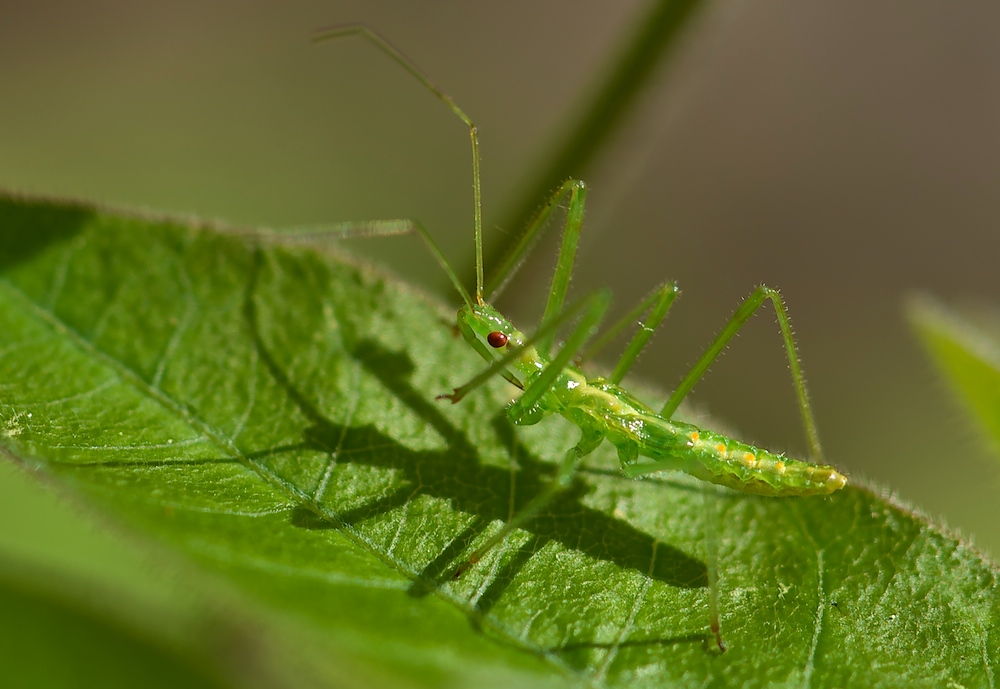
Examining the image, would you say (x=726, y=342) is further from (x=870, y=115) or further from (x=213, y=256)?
(x=870, y=115)

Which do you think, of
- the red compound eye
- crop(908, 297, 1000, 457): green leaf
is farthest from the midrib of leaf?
crop(908, 297, 1000, 457): green leaf

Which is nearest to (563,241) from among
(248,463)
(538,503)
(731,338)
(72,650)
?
(731,338)

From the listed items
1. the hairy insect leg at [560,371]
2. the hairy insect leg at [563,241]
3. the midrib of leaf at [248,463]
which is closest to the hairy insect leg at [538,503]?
the hairy insect leg at [560,371]

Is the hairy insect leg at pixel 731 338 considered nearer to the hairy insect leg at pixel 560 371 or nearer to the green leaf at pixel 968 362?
the hairy insect leg at pixel 560 371

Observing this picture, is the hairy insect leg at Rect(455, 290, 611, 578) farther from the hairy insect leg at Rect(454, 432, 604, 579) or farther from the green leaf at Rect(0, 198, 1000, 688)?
the green leaf at Rect(0, 198, 1000, 688)

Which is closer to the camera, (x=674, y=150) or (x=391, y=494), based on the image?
(x=391, y=494)

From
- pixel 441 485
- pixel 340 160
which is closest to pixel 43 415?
pixel 441 485

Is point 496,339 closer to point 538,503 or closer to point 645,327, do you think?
point 645,327
